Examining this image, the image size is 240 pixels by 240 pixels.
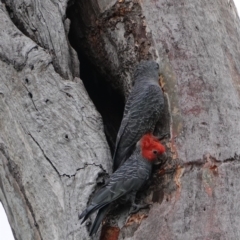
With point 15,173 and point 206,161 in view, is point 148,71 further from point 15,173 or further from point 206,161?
point 15,173

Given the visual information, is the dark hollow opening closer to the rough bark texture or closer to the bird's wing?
the rough bark texture

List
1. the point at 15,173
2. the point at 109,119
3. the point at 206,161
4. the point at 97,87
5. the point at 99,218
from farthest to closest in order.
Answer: the point at 97,87, the point at 109,119, the point at 15,173, the point at 206,161, the point at 99,218

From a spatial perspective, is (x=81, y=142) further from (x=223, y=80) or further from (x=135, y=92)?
(x=223, y=80)

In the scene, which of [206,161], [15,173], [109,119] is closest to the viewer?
[206,161]

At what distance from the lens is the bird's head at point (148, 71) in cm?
383

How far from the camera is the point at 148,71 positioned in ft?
12.6

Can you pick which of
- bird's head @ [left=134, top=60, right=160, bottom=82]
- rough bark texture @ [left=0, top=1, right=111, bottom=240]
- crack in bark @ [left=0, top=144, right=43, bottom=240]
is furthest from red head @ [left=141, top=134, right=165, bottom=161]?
crack in bark @ [left=0, top=144, right=43, bottom=240]

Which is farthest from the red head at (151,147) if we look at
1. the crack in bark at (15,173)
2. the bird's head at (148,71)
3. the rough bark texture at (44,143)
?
the crack in bark at (15,173)

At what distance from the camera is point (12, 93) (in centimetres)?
395

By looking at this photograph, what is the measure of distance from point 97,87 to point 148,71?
2.74ft

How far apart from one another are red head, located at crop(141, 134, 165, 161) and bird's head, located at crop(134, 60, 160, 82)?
0.31 meters

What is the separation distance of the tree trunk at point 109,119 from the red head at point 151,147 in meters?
0.06

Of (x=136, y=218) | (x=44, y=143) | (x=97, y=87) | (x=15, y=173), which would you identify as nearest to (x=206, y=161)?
(x=136, y=218)

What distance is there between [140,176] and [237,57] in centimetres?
97
